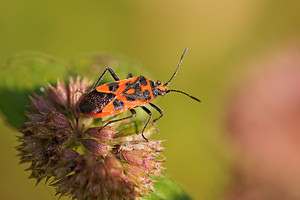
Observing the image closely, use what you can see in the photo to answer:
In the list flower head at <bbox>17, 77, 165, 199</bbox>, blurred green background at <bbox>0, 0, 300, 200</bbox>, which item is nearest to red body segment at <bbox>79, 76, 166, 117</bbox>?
flower head at <bbox>17, 77, 165, 199</bbox>

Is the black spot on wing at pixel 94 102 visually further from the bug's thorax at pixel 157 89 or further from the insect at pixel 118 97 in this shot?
the bug's thorax at pixel 157 89

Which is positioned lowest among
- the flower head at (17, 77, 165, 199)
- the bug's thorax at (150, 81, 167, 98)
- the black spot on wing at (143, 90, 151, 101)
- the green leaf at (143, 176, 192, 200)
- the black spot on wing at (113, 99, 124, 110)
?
the green leaf at (143, 176, 192, 200)

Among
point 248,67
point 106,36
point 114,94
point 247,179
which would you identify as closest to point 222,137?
point 247,179

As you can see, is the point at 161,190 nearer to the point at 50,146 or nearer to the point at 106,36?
the point at 50,146

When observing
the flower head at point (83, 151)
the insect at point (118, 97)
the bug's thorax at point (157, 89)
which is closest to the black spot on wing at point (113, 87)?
the insect at point (118, 97)

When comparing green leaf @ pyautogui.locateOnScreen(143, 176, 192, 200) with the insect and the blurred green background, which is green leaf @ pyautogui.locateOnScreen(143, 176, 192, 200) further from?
the blurred green background
